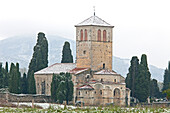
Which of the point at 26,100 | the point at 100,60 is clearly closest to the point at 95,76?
the point at 100,60

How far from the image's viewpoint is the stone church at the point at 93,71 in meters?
72.5

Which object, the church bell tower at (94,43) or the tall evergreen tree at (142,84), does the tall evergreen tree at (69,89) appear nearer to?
the church bell tower at (94,43)

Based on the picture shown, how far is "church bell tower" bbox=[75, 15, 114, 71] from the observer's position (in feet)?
251

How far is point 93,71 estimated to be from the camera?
75.8 m

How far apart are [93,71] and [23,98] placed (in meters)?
9.83

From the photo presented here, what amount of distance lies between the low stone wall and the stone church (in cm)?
415

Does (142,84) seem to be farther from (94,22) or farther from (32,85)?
(32,85)

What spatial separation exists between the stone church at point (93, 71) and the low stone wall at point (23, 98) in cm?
415

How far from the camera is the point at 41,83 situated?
266ft

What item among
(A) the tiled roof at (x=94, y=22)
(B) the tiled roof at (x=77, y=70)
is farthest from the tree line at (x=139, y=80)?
(B) the tiled roof at (x=77, y=70)

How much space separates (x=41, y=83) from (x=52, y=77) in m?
5.23

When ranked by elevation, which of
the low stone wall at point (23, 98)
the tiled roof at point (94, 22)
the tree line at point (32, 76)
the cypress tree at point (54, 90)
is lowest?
the low stone wall at point (23, 98)

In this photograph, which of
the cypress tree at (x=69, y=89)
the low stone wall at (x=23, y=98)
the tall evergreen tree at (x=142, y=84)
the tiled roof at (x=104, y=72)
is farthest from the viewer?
the tall evergreen tree at (x=142, y=84)

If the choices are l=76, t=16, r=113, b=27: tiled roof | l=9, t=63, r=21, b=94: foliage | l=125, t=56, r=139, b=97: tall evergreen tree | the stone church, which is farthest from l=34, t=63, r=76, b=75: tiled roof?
l=125, t=56, r=139, b=97: tall evergreen tree
